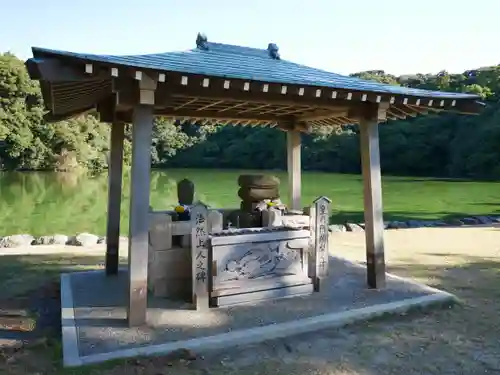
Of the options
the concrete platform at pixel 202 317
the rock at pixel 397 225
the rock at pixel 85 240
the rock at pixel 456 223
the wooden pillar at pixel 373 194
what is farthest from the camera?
the rock at pixel 456 223

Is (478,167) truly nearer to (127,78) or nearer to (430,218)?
(430,218)

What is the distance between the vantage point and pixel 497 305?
4.82 m

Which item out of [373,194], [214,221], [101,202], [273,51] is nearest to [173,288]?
[214,221]

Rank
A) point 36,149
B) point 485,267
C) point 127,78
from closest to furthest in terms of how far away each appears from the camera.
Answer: point 127,78 → point 485,267 → point 36,149

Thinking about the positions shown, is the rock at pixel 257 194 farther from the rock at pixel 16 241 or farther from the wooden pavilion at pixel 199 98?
the rock at pixel 16 241

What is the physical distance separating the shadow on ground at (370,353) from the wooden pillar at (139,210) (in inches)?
26.6

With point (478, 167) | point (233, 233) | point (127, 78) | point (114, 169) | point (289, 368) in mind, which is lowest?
point (289, 368)

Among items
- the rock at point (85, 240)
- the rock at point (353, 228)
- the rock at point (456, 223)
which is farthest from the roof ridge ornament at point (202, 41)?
the rock at point (456, 223)

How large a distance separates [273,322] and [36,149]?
26580mm

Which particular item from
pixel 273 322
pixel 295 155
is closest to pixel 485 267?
pixel 295 155

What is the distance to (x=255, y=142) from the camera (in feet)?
136

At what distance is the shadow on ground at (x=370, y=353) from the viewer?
3234 millimetres

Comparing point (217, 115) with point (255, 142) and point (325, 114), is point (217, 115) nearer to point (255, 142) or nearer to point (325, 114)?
point (325, 114)

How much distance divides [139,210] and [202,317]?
1.12 metres
